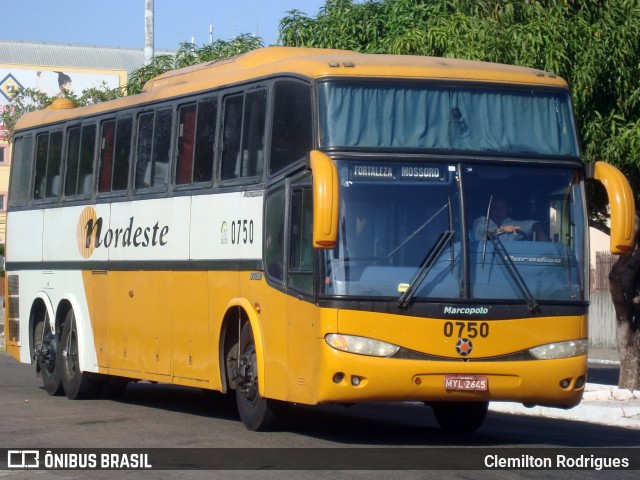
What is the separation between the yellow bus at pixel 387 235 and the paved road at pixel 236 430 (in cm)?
50

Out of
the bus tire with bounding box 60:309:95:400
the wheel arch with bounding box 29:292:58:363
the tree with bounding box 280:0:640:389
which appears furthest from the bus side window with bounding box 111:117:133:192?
the tree with bounding box 280:0:640:389

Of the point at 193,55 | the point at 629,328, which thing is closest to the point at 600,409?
the point at 629,328

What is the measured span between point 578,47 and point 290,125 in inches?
247

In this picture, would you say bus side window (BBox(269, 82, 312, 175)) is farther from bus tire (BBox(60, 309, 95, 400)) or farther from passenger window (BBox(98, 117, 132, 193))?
bus tire (BBox(60, 309, 95, 400))

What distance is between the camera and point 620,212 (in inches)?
448

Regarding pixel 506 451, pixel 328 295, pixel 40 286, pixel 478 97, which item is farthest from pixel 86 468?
pixel 40 286

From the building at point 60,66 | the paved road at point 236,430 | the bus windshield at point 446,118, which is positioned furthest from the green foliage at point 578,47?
the building at point 60,66

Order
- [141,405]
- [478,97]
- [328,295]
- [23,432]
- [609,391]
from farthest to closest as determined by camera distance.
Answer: [609,391] < [141,405] < [23,432] < [478,97] < [328,295]

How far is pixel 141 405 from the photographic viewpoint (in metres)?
16.3

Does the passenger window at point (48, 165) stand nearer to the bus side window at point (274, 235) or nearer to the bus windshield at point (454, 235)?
the bus side window at point (274, 235)

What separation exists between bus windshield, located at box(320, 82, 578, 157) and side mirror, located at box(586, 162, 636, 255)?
1.80 ft

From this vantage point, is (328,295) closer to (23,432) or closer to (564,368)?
(564,368)

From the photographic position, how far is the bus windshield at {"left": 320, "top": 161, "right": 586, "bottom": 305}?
11.2 m

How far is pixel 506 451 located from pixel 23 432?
456 cm
